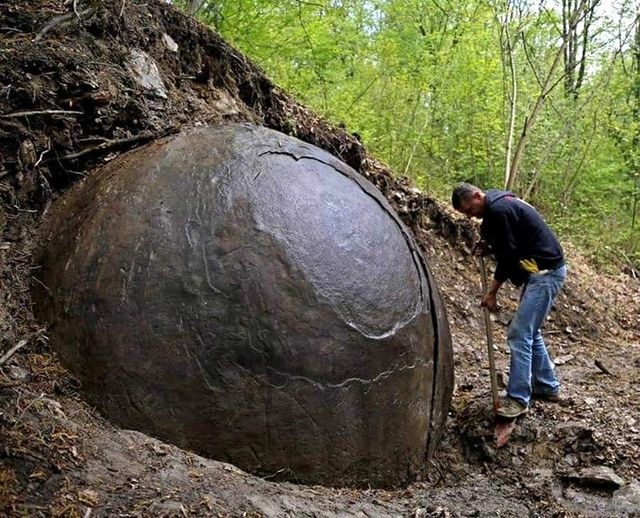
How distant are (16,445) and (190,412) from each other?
78cm

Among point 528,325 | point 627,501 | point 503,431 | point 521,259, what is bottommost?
point 503,431

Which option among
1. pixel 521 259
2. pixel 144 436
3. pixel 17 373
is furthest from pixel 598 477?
pixel 17 373

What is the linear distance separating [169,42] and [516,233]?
311 cm

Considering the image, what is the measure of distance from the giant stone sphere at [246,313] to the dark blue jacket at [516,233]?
3.61 feet

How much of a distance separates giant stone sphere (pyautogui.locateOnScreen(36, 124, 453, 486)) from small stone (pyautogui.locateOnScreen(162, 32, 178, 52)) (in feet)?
6.15

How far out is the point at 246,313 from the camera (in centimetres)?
317

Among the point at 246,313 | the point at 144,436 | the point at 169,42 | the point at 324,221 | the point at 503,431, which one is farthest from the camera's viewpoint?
the point at 169,42

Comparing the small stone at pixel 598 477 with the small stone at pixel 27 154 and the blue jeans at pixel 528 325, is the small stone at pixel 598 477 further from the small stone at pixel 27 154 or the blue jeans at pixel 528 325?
the small stone at pixel 27 154

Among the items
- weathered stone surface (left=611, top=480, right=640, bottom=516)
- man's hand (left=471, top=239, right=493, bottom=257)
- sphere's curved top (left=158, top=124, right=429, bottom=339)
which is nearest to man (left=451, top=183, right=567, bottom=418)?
man's hand (left=471, top=239, right=493, bottom=257)

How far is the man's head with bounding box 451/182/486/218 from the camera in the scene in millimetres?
4559

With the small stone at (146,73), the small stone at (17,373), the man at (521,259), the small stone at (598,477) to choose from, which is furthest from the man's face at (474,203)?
the small stone at (17,373)

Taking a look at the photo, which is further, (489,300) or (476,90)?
(476,90)

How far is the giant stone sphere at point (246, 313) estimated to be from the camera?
3129 millimetres

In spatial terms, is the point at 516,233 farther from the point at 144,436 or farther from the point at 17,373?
the point at 17,373
